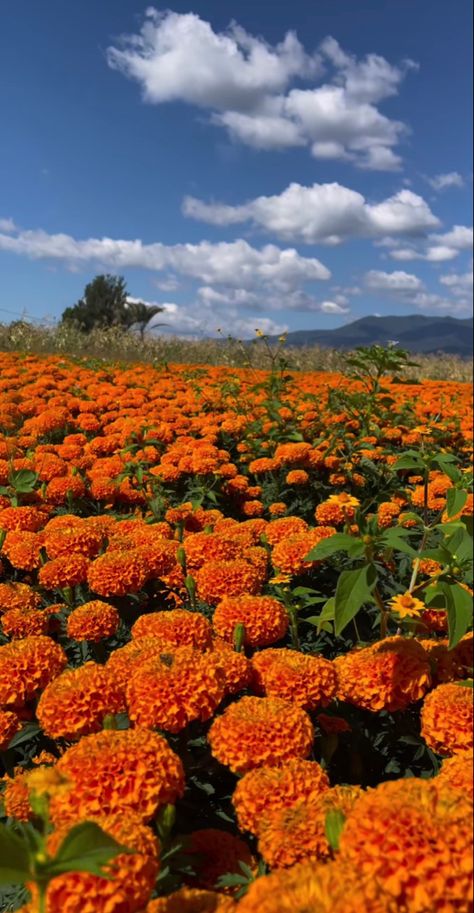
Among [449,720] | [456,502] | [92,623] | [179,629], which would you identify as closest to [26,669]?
[92,623]

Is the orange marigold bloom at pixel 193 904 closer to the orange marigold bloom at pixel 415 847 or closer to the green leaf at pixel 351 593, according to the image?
the orange marigold bloom at pixel 415 847

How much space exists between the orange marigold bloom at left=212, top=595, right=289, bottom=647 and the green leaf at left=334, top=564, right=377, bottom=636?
1.41 ft

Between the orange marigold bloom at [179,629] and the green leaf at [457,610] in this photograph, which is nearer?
the green leaf at [457,610]

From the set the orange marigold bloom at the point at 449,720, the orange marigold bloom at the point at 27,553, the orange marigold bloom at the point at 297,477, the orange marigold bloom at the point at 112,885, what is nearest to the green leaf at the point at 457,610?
the orange marigold bloom at the point at 449,720

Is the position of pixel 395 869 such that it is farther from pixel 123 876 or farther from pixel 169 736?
pixel 169 736

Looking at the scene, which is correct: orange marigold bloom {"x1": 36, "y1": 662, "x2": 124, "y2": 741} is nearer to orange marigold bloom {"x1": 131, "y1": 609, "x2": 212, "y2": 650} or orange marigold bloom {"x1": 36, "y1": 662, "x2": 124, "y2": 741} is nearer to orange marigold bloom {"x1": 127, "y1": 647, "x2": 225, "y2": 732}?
orange marigold bloom {"x1": 127, "y1": 647, "x2": 225, "y2": 732}

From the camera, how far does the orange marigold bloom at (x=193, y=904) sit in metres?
1.00

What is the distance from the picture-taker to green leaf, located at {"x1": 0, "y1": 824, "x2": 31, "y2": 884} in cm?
88

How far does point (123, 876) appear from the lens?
0.98 meters

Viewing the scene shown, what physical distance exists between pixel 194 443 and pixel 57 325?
428 inches

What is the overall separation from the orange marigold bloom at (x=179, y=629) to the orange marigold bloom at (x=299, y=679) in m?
0.18

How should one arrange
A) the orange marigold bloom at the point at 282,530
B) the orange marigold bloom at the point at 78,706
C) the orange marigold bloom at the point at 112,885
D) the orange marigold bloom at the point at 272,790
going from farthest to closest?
the orange marigold bloom at the point at 282,530 < the orange marigold bloom at the point at 78,706 < the orange marigold bloom at the point at 272,790 < the orange marigold bloom at the point at 112,885

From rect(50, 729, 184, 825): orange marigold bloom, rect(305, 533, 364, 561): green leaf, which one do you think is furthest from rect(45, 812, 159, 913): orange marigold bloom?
rect(305, 533, 364, 561): green leaf

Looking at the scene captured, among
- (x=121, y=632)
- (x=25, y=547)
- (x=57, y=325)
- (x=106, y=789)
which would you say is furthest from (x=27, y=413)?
(x=57, y=325)
